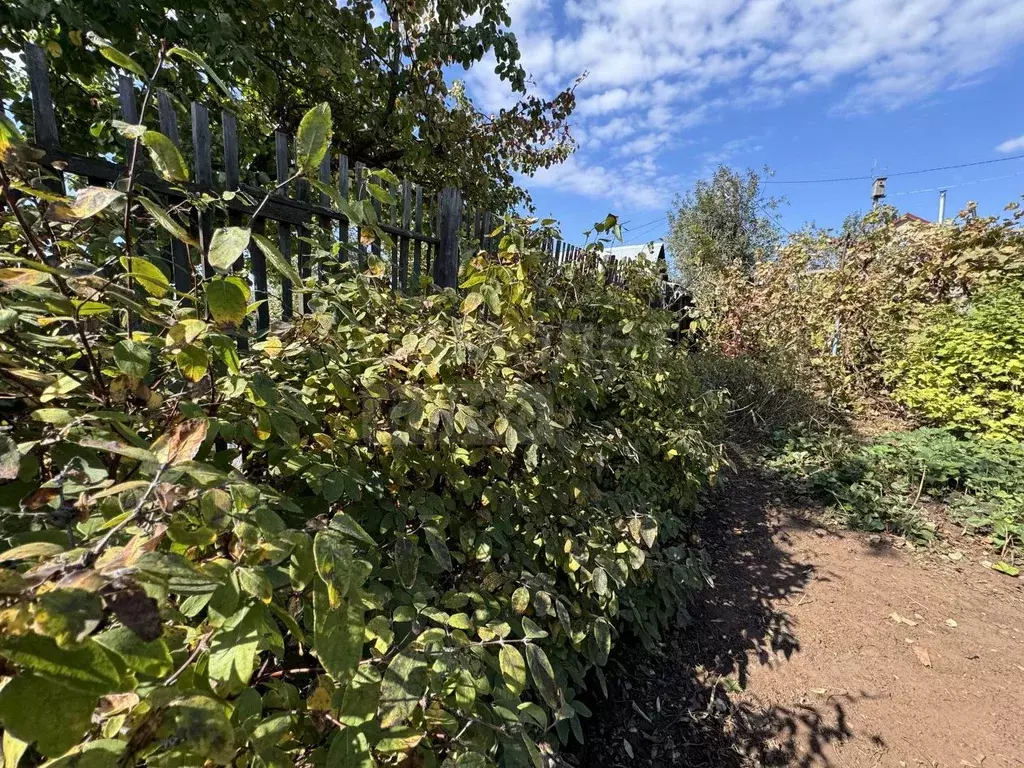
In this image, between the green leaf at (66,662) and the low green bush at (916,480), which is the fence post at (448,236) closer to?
the green leaf at (66,662)

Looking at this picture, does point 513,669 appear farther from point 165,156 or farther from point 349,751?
point 165,156

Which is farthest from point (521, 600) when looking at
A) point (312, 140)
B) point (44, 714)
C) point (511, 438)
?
point (312, 140)

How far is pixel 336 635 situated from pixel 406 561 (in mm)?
463

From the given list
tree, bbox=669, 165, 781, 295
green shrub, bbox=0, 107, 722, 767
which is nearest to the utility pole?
tree, bbox=669, 165, 781, 295

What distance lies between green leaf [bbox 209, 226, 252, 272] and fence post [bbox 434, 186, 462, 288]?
2.10 m

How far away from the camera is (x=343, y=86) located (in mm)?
4320

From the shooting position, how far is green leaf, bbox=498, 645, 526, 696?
0.82 meters

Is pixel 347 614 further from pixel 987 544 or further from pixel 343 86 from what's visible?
pixel 343 86

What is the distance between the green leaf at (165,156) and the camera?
635 millimetres

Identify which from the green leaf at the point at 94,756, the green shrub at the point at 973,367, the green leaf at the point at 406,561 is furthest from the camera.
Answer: the green shrub at the point at 973,367

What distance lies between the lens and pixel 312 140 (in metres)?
0.69

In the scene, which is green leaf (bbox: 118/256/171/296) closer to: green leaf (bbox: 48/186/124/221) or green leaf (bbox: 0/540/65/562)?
green leaf (bbox: 48/186/124/221)

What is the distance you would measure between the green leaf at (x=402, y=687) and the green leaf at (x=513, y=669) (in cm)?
18

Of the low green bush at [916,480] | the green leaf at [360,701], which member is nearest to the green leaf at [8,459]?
the green leaf at [360,701]
